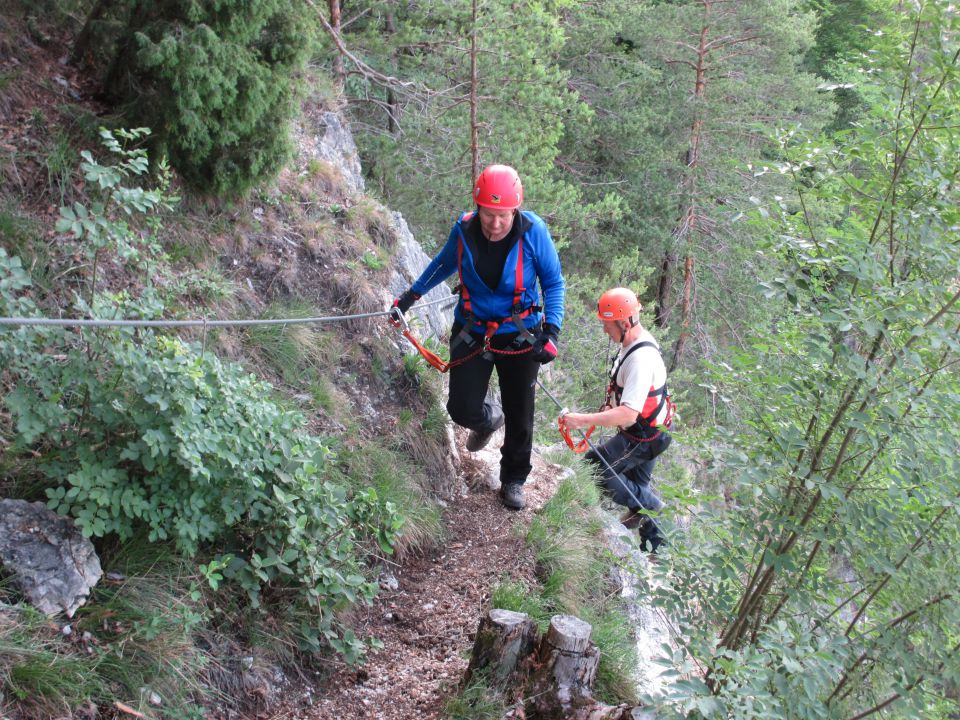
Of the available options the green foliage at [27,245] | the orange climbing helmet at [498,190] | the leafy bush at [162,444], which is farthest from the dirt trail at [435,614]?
the green foliage at [27,245]

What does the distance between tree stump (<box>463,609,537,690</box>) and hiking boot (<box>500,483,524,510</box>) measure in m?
2.18

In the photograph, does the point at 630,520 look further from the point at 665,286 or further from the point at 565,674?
the point at 665,286

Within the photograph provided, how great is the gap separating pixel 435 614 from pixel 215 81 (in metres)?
3.97

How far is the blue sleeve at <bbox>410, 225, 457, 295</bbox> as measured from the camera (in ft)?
17.8

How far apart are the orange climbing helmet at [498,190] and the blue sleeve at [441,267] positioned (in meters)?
0.48

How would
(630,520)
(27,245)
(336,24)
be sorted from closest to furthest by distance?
(27,245) < (630,520) < (336,24)

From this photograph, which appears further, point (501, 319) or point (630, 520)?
point (630, 520)

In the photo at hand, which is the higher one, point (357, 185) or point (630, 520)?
point (357, 185)

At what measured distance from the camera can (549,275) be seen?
5.18 meters

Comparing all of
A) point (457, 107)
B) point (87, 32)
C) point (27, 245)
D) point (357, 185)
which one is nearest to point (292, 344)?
point (27, 245)

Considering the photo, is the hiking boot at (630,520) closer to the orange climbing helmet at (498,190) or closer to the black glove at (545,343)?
the black glove at (545,343)

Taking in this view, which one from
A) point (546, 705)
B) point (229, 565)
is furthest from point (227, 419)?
point (546, 705)

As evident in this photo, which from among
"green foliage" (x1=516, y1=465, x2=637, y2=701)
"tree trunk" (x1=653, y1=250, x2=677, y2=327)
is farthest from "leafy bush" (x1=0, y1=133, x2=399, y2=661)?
"tree trunk" (x1=653, y1=250, x2=677, y2=327)

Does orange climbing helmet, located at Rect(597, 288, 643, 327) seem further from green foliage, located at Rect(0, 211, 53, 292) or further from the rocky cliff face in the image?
green foliage, located at Rect(0, 211, 53, 292)
